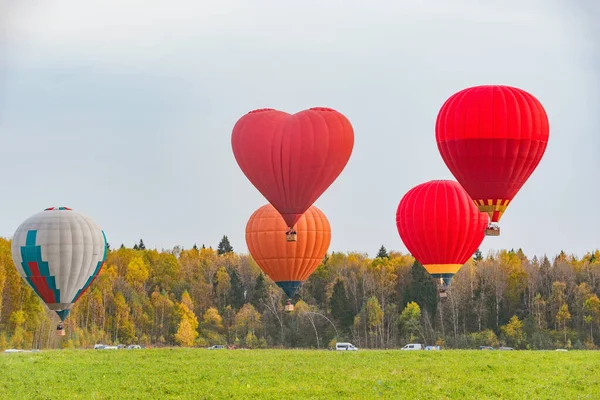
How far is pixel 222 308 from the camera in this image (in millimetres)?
123188

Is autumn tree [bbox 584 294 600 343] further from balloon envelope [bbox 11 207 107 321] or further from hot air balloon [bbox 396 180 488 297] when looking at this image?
balloon envelope [bbox 11 207 107 321]

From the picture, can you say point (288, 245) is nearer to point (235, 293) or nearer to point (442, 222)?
point (442, 222)

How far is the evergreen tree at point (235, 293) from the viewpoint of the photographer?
123 meters

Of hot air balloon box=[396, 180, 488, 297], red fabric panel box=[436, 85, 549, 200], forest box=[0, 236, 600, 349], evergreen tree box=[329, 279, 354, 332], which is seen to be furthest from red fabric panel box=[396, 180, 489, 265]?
evergreen tree box=[329, 279, 354, 332]

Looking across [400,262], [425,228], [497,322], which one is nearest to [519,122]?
[425,228]

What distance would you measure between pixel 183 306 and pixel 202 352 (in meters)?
A: 56.5

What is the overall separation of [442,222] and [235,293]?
7341 centimetres

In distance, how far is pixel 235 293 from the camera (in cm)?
12388

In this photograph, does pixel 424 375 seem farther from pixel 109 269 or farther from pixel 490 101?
pixel 109 269

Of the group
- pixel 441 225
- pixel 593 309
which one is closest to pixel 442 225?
pixel 441 225

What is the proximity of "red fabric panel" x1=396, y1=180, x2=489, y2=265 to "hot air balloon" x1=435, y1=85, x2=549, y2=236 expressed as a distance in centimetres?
815

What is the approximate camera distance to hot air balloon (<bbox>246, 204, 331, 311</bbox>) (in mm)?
58750

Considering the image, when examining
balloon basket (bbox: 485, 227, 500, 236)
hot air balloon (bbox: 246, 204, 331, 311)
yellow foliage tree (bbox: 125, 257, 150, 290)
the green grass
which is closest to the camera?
the green grass

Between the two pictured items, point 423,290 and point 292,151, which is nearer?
point 292,151
